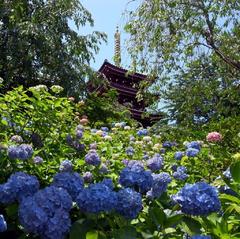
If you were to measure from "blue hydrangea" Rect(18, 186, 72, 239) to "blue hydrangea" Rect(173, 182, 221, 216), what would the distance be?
0.38 metres

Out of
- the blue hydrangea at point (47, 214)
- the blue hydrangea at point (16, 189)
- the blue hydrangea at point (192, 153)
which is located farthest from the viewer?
the blue hydrangea at point (192, 153)

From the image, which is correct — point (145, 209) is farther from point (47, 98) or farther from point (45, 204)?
point (47, 98)

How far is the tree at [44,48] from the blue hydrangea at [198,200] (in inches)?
352

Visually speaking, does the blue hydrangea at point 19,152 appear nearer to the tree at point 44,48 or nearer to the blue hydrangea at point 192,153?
the blue hydrangea at point 192,153

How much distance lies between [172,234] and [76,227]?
332 millimetres

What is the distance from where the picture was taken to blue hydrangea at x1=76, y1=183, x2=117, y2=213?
1669 mm

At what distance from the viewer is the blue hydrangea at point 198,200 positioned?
A: 170 cm

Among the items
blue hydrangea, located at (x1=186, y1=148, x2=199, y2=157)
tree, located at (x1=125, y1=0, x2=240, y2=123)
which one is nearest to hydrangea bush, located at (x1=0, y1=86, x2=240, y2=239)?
blue hydrangea, located at (x1=186, y1=148, x2=199, y2=157)

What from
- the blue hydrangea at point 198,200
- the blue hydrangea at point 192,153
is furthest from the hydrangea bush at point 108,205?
the blue hydrangea at point 192,153

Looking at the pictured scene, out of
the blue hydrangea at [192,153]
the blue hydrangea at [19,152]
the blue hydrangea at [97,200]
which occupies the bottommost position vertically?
the blue hydrangea at [97,200]

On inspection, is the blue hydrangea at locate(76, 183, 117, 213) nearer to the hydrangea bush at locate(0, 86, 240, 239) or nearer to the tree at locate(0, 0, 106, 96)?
the hydrangea bush at locate(0, 86, 240, 239)

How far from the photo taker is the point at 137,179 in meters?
1.91

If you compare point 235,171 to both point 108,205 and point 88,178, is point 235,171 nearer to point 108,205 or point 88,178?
point 108,205

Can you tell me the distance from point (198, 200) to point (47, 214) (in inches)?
19.4
